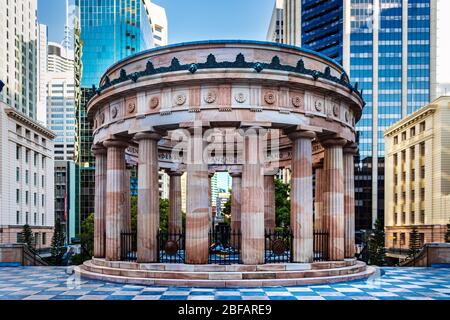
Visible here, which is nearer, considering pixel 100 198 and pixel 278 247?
pixel 278 247

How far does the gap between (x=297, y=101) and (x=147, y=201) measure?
932 centimetres

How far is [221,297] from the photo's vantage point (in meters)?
16.1

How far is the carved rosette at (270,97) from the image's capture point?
20359mm

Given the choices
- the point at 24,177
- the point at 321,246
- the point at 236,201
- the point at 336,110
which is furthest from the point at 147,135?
the point at 24,177

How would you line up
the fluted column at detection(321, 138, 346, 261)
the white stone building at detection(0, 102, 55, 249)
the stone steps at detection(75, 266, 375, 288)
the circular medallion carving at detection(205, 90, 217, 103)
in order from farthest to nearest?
the white stone building at detection(0, 102, 55, 249), the fluted column at detection(321, 138, 346, 261), the circular medallion carving at detection(205, 90, 217, 103), the stone steps at detection(75, 266, 375, 288)

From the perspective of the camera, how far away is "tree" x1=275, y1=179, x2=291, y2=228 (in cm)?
5606

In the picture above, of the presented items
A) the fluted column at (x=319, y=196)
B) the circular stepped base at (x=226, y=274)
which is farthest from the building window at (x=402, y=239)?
the circular stepped base at (x=226, y=274)

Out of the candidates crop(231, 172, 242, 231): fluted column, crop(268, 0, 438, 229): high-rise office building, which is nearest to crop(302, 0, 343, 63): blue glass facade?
crop(268, 0, 438, 229): high-rise office building

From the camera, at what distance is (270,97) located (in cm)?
2039

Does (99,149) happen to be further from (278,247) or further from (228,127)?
(278,247)

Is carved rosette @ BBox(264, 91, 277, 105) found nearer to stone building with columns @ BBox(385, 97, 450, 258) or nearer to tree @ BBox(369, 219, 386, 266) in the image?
tree @ BBox(369, 219, 386, 266)

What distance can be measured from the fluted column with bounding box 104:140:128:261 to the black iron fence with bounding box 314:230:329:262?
11.1m

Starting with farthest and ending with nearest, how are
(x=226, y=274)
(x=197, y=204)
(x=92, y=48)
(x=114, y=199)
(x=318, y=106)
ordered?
A: (x=92, y=48), (x=114, y=199), (x=318, y=106), (x=197, y=204), (x=226, y=274)

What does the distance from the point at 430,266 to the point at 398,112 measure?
115 meters
